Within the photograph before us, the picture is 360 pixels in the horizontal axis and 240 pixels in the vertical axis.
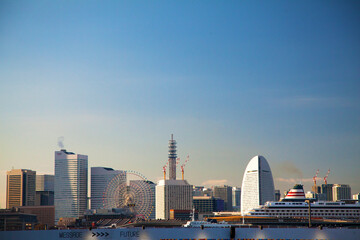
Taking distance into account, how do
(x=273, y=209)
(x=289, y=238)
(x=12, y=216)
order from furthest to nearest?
(x=12, y=216) → (x=273, y=209) → (x=289, y=238)

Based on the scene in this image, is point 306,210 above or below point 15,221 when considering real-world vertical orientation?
above

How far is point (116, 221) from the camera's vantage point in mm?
194125

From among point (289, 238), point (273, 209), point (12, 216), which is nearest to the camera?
point (289, 238)

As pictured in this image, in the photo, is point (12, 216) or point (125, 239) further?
point (12, 216)

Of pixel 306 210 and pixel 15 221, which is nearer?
pixel 306 210

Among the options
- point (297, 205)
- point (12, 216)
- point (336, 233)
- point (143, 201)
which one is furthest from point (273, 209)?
point (12, 216)

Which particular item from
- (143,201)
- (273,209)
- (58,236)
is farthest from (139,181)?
(58,236)

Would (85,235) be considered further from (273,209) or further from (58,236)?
(273,209)

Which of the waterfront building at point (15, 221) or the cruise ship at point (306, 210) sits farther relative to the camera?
the waterfront building at point (15, 221)

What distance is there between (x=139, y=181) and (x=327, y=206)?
231ft

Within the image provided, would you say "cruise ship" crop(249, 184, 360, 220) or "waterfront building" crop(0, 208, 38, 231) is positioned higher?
"cruise ship" crop(249, 184, 360, 220)

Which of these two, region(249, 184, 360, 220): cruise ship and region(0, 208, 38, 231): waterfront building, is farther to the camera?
region(0, 208, 38, 231): waterfront building

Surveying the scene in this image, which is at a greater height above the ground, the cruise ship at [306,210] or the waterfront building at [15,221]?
the cruise ship at [306,210]

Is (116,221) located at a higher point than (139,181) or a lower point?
lower
